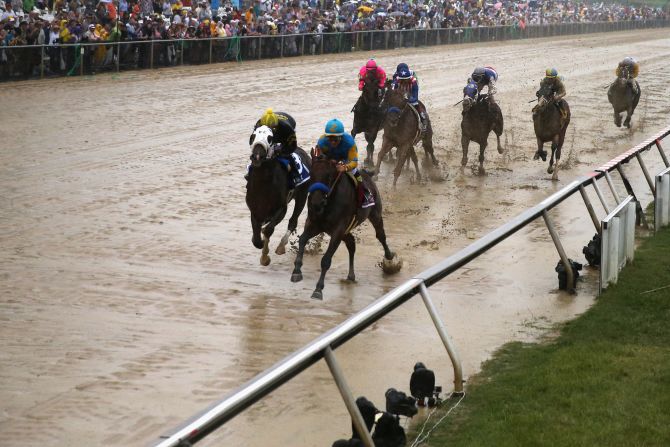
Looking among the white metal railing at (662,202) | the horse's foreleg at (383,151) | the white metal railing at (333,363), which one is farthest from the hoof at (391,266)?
the horse's foreleg at (383,151)

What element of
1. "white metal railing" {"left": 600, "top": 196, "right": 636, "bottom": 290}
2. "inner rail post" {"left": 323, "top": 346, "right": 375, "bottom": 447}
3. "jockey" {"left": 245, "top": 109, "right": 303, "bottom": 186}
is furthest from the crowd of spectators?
"inner rail post" {"left": 323, "top": 346, "right": 375, "bottom": 447}

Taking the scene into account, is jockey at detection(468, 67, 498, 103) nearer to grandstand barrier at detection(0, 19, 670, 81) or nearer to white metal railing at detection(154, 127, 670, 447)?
white metal railing at detection(154, 127, 670, 447)

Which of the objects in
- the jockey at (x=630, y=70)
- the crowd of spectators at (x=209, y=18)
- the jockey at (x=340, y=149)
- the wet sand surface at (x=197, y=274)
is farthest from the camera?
the crowd of spectators at (x=209, y=18)

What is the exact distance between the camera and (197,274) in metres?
9.73

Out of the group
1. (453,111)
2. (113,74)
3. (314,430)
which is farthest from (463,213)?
(113,74)

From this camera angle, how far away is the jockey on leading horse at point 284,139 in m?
9.88

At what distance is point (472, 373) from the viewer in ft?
22.8

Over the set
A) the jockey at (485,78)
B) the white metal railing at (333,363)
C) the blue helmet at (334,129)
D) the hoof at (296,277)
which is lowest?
the hoof at (296,277)

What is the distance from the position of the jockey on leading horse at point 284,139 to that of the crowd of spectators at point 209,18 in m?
13.0

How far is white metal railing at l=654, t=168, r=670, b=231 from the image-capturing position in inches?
435

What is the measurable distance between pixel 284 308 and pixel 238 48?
2137cm

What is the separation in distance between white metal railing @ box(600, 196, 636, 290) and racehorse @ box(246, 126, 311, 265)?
2892 millimetres

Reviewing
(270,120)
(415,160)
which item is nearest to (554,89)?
(415,160)

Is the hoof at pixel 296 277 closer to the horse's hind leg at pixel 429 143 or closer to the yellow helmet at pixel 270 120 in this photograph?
the yellow helmet at pixel 270 120
